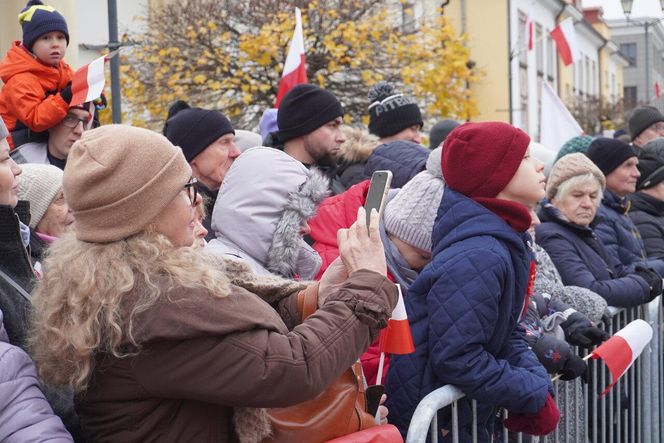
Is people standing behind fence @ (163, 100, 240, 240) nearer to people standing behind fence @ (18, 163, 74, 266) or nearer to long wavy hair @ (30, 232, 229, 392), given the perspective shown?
people standing behind fence @ (18, 163, 74, 266)

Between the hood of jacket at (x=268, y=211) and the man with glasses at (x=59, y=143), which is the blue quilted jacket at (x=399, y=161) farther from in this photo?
the man with glasses at (x=59, y=143)

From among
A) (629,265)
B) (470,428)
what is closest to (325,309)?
(470,428)

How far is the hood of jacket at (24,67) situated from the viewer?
17.4 feet

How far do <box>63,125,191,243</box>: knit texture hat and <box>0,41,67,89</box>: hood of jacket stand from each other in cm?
346

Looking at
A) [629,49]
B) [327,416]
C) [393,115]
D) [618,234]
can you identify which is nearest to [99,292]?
[327,416]

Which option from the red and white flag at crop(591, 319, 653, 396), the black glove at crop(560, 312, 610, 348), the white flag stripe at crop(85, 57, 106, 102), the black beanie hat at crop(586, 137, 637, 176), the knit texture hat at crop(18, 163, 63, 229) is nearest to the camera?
the knit texture hat at crop(18, 163, 63, 229)

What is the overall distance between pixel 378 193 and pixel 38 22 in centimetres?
356

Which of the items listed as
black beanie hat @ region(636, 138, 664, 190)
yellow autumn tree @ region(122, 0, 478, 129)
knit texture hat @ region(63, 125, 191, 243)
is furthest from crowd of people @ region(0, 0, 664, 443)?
yellow autumn tree @ region(122, 0, 478, 129)

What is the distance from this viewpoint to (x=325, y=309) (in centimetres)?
222

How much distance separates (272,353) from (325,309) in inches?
8.6

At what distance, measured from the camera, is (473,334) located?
2.85m

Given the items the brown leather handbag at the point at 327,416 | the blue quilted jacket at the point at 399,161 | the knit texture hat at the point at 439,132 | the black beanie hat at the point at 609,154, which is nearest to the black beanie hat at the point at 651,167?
the black beanie hat at the point at 609,154

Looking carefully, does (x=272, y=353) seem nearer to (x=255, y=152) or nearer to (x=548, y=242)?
(x=255, y=152)

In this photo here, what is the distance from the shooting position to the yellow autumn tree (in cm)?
1438
